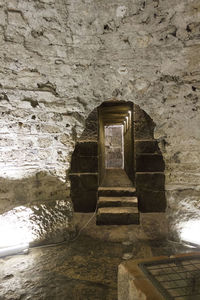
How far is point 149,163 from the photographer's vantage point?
2826 millimetres

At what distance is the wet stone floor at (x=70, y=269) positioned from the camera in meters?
1.60

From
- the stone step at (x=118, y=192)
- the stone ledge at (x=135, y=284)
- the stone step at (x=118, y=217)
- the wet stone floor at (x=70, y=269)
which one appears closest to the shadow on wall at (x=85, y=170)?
the stone step at (x=118, y=217)

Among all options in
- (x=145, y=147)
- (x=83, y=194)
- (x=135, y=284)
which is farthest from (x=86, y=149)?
(x=135, y=284)

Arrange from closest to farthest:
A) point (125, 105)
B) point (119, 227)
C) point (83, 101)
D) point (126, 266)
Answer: point (126, 266) → point (83, 101) → point (119, 227) → point (125, 105)

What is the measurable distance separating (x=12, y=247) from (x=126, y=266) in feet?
4.92

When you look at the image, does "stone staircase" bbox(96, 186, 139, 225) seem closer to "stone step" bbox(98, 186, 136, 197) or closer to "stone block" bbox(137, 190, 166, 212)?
"stone step" bbox(98, 186, 136, 197)

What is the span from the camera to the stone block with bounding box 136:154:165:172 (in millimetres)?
2729

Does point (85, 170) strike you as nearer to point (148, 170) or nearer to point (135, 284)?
point (148, 170)

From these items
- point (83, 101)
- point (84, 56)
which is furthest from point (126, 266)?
point (84, 56)

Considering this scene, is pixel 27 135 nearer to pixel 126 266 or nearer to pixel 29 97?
pixel 29 97

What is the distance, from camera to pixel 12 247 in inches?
86.4

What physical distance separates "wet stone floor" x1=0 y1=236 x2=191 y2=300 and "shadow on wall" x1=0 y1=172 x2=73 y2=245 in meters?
0.18

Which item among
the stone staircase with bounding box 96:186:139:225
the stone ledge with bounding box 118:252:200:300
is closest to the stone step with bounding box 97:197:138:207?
the stone staircase with bounding box 96:186:139:225

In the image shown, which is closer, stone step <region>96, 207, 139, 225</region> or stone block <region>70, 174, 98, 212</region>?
stone block <region>70, 174, 98, 212</region>
